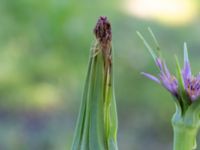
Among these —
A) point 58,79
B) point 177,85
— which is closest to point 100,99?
point 177,85

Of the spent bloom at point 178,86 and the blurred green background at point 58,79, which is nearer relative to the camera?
the spent bloom at point 178,86

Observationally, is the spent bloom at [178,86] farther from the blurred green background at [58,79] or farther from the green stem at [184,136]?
the blurred green background at [58,79]

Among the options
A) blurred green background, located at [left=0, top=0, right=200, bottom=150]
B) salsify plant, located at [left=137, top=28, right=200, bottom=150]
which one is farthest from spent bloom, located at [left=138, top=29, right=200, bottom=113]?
blurred green background, located at [left=0, top=0, right=200, bottom=150]

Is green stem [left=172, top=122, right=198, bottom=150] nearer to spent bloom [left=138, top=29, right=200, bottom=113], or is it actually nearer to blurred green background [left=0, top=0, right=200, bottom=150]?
spent bloom [left=138, top=29, right=200, bottom=113]

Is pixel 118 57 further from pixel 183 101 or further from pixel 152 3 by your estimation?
pixel 183 101

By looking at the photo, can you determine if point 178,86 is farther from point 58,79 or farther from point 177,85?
point 58,79

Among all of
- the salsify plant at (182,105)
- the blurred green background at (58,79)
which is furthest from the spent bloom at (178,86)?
the blurred green background at (58,79)
